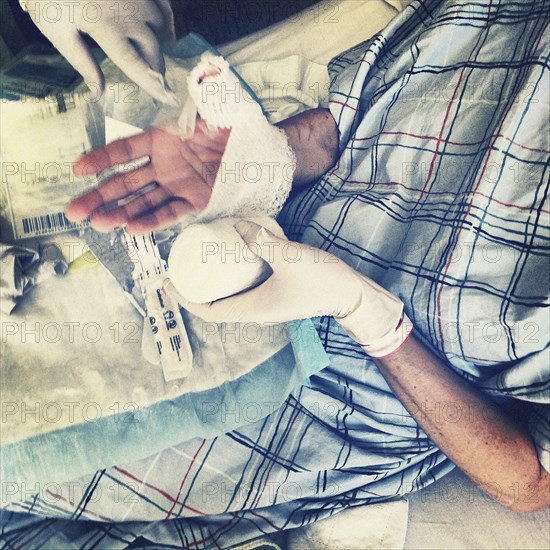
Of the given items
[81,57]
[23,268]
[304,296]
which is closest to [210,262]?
[304,296]

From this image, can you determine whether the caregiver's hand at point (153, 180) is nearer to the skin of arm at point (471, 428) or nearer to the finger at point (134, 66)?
the finger at point (134, 66)

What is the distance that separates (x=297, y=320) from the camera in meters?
0.57

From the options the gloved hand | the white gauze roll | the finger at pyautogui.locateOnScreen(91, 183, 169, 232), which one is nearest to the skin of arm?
the white gauze roll

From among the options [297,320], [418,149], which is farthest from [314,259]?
[418,149]

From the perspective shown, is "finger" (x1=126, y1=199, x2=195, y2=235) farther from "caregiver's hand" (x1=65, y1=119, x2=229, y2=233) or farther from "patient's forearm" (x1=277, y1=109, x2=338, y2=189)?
"patient's forearm" (x1=277, y1=109, x2=338, y2=189)

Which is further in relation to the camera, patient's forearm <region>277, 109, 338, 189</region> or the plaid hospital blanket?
patient's forearm <region>277, 109, 338, 189</region>

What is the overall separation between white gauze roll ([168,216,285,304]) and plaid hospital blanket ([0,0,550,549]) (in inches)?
4.9

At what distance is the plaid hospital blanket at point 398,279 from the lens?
20.5 inches

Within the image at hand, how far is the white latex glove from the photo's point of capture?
1.68 ft

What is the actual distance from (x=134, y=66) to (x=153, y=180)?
5.6 inches

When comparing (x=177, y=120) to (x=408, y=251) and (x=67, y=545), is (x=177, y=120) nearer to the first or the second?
(x=408, y=251)

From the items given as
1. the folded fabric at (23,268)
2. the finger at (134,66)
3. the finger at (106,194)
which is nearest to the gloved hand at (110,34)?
the finger at (134,66)

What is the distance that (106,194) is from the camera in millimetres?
561

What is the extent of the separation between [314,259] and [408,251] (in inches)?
4.4
